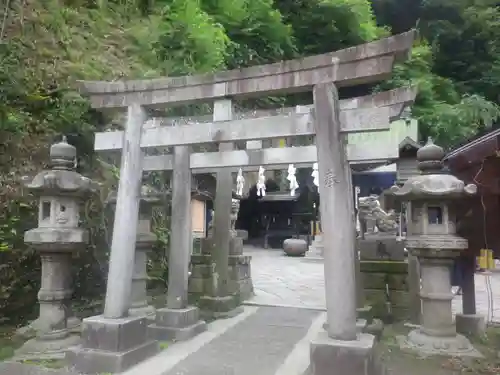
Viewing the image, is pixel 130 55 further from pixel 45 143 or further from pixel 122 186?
pixel 122 186

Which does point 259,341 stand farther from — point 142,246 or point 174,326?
point 142,246

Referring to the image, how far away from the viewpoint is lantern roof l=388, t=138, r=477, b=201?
623 centimetres

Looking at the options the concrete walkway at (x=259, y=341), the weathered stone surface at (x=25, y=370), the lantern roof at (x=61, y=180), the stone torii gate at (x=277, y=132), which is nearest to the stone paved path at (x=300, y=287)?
the concrete walkway at (x=259, y=341)

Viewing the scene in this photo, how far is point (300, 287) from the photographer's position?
13.1m

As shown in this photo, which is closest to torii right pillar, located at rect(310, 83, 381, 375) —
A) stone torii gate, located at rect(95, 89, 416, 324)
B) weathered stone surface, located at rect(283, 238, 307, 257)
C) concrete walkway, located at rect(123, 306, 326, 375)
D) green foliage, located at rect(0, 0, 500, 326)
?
stone torii gate, located at rect(95, 89, 416, 324)

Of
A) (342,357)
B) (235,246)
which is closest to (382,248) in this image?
(235,246)

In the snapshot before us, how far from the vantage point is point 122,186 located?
5.86m

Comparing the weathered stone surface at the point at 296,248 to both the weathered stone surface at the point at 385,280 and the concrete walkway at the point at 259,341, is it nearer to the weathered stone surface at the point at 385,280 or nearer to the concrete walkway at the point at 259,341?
the concrete walkway at the point at 259,341

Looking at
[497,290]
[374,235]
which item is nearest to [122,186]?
[374,235]

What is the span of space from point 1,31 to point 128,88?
399cm

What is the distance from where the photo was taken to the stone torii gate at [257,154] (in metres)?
4.65

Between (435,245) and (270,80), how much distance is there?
368 centimetres

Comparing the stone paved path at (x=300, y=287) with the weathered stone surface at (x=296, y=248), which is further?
the weathered stone surface at (x=296, y=248)

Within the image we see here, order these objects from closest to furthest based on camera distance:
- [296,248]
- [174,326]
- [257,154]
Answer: [257,154], [174,326], [296,248]
